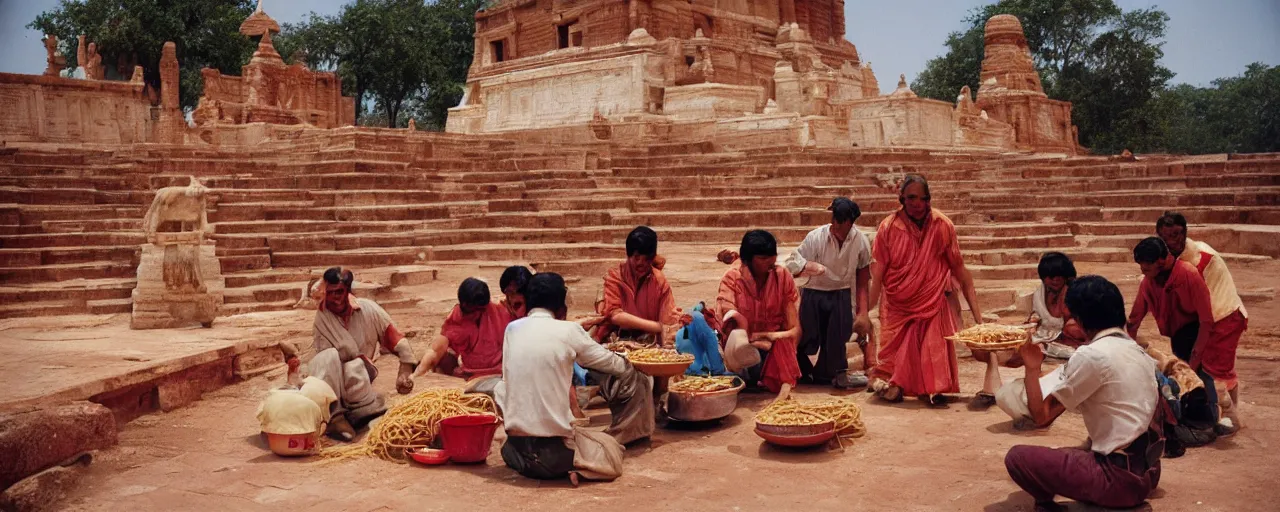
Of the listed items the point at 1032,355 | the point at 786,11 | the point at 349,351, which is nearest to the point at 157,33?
the point at 786,11

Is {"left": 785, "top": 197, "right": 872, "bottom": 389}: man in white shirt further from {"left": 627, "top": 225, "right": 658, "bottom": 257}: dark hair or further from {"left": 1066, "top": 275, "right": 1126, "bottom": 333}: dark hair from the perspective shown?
{"left": 1066, "top": 275, "right": 1126, "bottom": 333}: dark hair

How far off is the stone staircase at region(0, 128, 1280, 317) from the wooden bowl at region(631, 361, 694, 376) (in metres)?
4.85

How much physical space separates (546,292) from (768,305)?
1.60 m

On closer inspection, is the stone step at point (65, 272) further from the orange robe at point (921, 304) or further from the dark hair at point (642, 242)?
the orange robe at point (921, 304)

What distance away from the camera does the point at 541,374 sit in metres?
4.15

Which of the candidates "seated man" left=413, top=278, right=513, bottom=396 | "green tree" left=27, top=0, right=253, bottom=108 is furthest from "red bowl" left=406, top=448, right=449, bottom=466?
"green tree" left=27, top=0, right=253, bottom=108

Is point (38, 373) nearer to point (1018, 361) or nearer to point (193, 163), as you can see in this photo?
point (1018, 361)

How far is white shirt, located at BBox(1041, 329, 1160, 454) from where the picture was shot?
3.52 metres

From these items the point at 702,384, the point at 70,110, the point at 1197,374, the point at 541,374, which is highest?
the point at 70,110

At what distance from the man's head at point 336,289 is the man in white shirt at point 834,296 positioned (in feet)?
8.03

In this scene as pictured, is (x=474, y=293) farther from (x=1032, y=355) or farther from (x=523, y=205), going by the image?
(x=523, y=205)

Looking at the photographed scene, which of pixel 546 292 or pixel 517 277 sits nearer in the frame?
pixel 546 292

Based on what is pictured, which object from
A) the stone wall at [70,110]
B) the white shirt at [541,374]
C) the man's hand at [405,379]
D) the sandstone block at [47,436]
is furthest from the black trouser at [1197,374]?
the stone wall at [70,110]

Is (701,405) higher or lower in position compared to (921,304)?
lower
